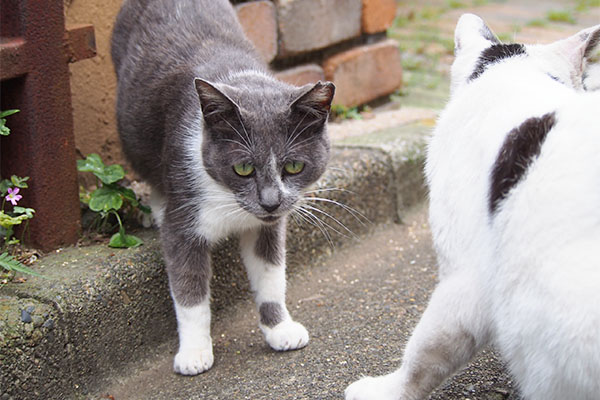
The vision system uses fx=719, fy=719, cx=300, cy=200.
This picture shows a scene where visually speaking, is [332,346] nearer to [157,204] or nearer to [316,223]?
[316,223]

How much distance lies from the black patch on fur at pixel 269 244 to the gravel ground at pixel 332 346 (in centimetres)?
31

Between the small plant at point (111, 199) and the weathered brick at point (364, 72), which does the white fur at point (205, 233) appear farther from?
the weathered brick at point (364, 72)

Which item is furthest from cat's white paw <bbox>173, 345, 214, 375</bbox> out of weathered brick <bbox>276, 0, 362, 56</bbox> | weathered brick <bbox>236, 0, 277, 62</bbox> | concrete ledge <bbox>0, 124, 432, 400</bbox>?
weathered brick <bbox>276, 0, 362, 56</bbox>

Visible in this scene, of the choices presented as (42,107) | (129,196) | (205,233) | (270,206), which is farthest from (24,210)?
(270,206)

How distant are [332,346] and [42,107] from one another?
1305 mm

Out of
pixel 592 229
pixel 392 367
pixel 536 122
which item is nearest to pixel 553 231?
pixel 592 229

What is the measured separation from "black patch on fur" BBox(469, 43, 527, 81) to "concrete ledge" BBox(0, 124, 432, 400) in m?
1.22

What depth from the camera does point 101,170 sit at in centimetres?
276

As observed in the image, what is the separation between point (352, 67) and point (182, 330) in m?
2.17

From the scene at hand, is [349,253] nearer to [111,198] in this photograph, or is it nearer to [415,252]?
[415,252]

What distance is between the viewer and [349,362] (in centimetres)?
243

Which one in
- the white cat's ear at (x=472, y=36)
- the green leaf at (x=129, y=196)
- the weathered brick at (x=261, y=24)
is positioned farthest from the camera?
the weathered brick at (x=261, y=24)

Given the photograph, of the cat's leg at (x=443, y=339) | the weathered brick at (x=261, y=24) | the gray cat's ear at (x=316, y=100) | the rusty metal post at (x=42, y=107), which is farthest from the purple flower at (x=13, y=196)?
the weathered brick at (x=261, y=24)

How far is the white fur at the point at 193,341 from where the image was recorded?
95.7 inches
